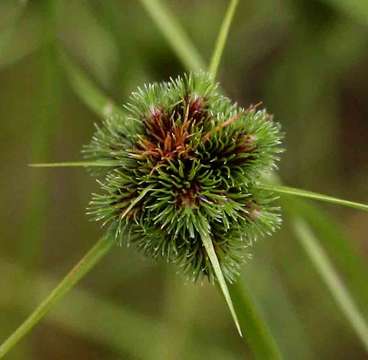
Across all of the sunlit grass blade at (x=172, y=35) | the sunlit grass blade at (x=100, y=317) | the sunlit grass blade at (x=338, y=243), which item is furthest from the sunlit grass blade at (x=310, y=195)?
the sunlit grass blade at (x=100, y=317)

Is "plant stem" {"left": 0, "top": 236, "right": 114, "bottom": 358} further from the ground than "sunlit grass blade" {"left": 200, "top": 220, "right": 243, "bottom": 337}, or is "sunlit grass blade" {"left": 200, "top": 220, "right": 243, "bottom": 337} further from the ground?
"sunlit grass blade" {"left": 200, "top": 220, "right": 243, "bottom": 337}

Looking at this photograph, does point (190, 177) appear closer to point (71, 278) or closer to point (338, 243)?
point (71, 278)

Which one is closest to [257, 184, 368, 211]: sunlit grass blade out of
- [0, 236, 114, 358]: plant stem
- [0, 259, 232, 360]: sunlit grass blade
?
[0, 236, 114, 358]: plant stem

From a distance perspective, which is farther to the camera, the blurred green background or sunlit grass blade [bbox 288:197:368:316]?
the blurred green background

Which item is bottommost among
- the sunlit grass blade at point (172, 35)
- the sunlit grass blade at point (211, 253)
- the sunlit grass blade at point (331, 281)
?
the sunlit grass blade at point (211, 253)

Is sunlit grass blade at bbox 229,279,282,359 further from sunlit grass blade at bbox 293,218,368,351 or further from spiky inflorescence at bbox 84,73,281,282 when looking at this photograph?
sunlit grass blade at bbox 293,218,368,351

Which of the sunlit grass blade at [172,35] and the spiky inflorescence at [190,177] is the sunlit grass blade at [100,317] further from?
the spiky inflorescence at [190,177]
